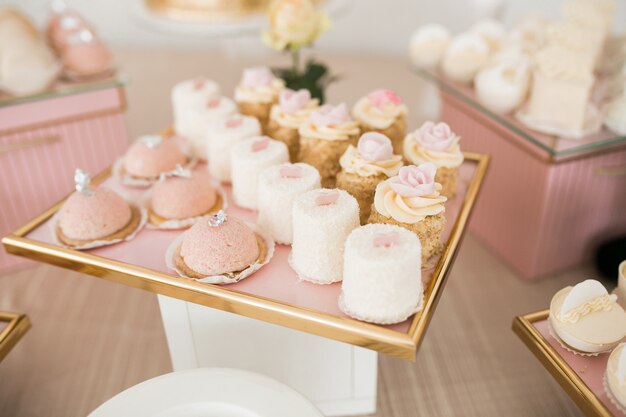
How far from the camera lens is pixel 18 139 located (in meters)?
1.80

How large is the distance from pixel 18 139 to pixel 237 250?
1.08 metres

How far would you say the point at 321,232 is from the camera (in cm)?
108

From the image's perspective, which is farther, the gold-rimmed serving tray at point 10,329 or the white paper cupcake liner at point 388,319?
the gold-rimmed serving tray at point 10,329

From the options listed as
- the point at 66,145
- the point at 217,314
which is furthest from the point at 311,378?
the point at 66,145

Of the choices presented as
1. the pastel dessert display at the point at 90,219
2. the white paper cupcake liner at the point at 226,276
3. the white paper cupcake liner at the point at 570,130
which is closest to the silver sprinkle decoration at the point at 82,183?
the pastel dessert display at the point at 90,219

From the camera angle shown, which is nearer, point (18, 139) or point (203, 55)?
point (18, 139)

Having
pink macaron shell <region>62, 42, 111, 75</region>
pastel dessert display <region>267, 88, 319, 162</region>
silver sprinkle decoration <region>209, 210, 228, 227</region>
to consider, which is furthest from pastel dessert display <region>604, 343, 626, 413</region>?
pink macaron shell <region>62, 42, 111, 75</region>

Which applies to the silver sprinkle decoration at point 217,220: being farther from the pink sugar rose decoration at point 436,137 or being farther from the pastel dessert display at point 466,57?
the pastel dessert display at point 466,57

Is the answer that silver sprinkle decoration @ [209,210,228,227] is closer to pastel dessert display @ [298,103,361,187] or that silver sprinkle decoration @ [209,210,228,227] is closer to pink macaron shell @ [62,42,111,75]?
pastel dessert display @ [298,103,361,187]

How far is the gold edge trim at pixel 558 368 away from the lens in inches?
39.0

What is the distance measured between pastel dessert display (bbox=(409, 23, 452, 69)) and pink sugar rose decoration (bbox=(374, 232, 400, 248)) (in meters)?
1.16

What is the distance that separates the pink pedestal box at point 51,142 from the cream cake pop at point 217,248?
0.94 m

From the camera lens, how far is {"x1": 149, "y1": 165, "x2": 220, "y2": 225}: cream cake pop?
1.31 meters

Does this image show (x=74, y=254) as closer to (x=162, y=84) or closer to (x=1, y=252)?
(x=1, y=252)
